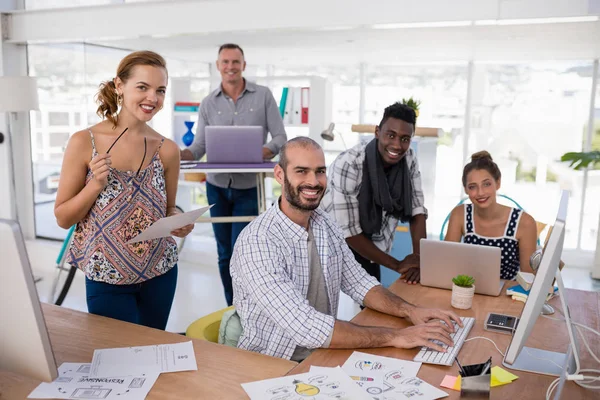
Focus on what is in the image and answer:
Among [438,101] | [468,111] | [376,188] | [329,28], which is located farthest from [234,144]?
[438,101]

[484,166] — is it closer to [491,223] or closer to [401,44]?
[491,223]

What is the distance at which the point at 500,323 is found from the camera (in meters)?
1.92

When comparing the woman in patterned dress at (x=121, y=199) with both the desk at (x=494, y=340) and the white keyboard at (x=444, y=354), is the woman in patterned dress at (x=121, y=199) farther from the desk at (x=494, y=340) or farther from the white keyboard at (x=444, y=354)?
the white keyboard at (x=444, y=354)

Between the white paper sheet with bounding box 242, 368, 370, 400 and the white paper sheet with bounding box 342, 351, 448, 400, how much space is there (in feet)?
0.13

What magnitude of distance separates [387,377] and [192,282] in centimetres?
374

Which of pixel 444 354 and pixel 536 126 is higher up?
pixel 536 126

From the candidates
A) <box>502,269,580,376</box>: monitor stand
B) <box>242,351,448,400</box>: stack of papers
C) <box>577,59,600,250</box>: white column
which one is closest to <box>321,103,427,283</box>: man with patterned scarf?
<box>502,269,580,376</box>: monitor stand

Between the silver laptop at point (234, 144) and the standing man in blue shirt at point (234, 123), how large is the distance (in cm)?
15

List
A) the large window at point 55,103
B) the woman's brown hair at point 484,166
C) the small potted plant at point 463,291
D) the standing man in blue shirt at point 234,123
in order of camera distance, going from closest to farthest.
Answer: the small potted plant at point 463,291 → the woman's brown hair at point 484,166 → the standing man in blue shirt at point 234,123 → the large window at point 55,103

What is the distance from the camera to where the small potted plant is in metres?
2.10

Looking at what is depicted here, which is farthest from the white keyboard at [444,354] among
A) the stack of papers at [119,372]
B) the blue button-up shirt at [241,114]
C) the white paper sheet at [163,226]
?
the blue button-up shirt at [241,114]

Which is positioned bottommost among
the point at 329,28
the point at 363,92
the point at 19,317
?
the point at 19,317

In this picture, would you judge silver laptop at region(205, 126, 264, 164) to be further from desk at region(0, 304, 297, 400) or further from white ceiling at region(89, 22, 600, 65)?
desk at region(0, 304, 297, 400)

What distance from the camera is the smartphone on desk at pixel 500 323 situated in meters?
1.89
